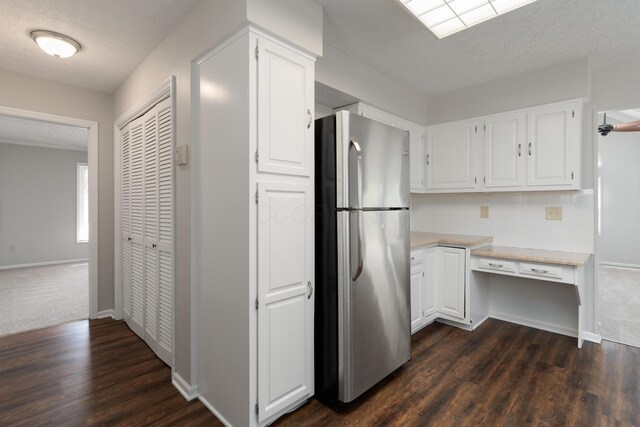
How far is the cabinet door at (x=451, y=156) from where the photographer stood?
132 inches

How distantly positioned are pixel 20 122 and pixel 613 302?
8434 millimetres

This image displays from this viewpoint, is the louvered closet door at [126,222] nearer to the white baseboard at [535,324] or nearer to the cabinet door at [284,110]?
the cabinet door at [284,110]

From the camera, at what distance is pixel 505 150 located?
10.1 ft

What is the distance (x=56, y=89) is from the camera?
10.1 feet

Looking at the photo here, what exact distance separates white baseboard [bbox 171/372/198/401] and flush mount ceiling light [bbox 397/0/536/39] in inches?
106

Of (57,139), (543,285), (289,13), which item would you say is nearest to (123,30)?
(289,13)

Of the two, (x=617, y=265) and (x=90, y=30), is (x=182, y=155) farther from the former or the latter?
(x=617, y=265)

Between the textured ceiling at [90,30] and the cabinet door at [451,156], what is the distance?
107 inches

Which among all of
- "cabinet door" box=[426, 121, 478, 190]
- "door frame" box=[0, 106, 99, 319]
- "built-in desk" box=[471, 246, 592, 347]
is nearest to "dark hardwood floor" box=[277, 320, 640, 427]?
"built-in desk" box=[471, 246, 592, 347]

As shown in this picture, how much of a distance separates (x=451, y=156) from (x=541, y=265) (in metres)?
1.40

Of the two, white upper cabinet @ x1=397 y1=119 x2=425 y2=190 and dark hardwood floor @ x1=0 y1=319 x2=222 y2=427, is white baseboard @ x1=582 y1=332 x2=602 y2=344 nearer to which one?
white upper cabinet @ x1=397 y1=119 x2=425 y2=190

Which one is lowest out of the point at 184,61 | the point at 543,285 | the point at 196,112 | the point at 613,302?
the point at 613,302

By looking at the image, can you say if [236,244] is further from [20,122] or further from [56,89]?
[20,122]

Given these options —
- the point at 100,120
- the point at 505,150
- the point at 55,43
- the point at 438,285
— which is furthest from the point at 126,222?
the point at 505,150
